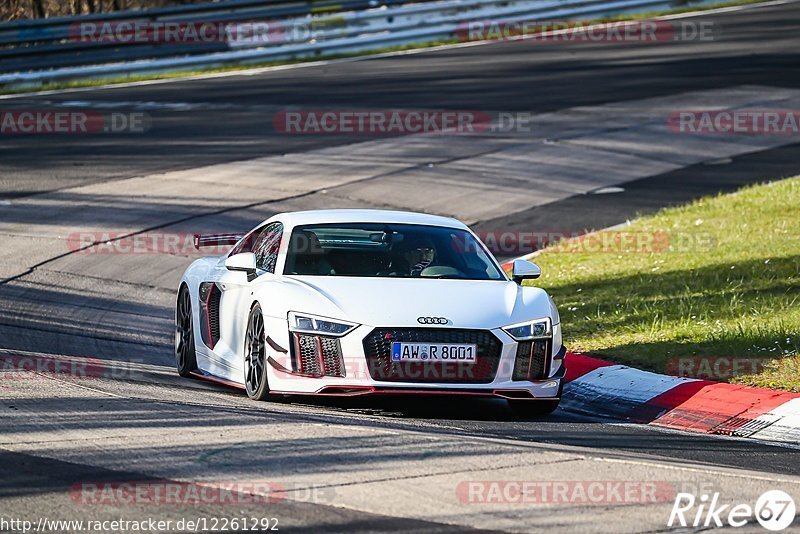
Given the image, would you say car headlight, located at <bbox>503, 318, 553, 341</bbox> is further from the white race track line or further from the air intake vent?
the white race track line

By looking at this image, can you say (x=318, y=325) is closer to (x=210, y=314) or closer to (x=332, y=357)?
(x=332, y=357)

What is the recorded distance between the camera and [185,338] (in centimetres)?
1074

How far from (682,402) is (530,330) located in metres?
1.42

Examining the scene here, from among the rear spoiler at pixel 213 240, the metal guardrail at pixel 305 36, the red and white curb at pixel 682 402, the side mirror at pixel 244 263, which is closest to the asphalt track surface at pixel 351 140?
the red and white curb at pixel 682 402

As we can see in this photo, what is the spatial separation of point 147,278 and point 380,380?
21.2 feet

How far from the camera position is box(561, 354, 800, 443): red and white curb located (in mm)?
9008

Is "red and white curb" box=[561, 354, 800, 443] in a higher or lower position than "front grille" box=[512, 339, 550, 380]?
lower

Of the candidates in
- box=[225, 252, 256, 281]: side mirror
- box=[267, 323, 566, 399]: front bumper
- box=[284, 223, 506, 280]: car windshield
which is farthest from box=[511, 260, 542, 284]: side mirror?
box=[225, 252, 256, 281]: side mirror

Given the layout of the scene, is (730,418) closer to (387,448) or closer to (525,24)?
(387,448)

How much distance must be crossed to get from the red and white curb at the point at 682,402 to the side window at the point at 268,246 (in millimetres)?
2358

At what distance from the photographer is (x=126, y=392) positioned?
8797mm

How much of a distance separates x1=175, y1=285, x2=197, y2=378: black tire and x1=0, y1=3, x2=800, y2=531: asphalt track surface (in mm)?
261

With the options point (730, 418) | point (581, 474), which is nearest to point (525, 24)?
point (730, 418)

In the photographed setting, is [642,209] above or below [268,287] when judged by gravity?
below
